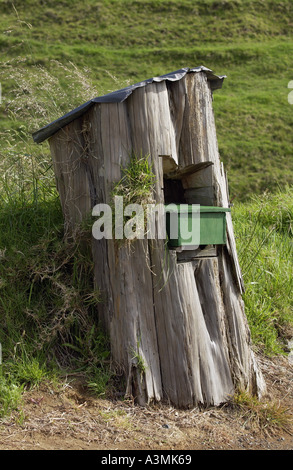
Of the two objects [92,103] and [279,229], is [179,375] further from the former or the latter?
[279,229]

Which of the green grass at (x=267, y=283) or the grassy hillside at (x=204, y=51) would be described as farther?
the grassy hillside at (x=204, y=51)

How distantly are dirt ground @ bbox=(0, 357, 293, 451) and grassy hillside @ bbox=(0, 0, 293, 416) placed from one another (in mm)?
127

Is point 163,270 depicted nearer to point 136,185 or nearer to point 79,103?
point 136,185

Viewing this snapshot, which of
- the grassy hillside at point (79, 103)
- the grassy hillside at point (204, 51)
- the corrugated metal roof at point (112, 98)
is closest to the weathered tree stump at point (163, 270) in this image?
the corrugated metal roof at point (112, 98)

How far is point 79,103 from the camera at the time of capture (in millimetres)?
4414

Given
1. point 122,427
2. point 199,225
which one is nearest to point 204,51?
point 199,225

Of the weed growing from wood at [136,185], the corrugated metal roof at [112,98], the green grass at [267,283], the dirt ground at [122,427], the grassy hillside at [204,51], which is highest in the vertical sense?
the grassy hillside at [204,51]

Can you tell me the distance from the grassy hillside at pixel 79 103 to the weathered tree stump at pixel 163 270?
9.7 inches

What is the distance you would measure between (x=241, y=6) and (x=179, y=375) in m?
15.3

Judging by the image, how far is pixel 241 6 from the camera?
1574 centimetres

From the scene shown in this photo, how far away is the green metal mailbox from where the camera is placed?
2.87 metres

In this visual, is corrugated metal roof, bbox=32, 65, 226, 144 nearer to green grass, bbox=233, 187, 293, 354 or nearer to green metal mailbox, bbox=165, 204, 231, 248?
green metal mailbox, bbox=165, 204, 231, 248

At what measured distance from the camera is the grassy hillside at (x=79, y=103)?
3.14 m

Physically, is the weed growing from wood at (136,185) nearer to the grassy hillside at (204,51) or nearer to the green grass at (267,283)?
the green grass at (267,283)
